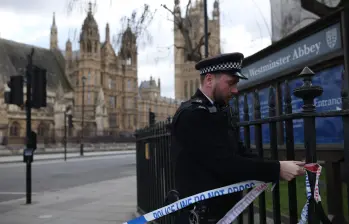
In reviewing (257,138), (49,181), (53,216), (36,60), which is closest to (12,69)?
(36,60)

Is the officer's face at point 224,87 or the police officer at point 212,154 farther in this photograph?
the officer's face at point 224,87

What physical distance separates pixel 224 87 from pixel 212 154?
455 mm

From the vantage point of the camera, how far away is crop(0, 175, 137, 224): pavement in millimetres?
6529

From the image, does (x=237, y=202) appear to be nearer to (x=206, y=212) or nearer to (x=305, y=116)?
(x=206, y=212)

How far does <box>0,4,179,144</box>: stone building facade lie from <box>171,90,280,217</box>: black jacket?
57010mm

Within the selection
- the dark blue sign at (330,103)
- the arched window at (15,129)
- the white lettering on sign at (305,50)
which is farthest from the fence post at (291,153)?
the arched window at (15,129)

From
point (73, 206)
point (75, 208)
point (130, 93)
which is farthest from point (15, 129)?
point (75, 208)

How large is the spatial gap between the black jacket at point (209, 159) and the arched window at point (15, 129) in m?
62.3

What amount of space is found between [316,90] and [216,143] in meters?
0.63

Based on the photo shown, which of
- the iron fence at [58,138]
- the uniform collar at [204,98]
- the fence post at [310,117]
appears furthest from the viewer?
the iron fence at [58,138]

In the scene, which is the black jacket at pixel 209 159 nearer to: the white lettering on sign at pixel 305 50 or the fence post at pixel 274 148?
the fence post at pixel 274 148

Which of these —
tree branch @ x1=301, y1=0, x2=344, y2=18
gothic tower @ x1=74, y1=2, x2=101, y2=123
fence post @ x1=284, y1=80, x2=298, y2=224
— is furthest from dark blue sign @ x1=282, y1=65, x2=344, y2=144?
gothic tower @ x1=74, y1=2, x2=101, y2=123

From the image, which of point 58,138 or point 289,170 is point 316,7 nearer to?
point 289,170

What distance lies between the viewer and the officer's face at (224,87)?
7.57 ft
